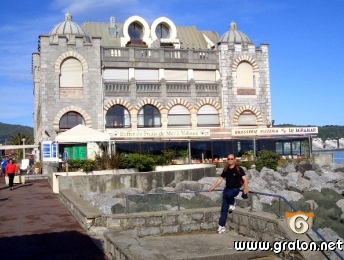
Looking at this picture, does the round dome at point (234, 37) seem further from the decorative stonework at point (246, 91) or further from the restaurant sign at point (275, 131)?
the restaurant sign at point (275, 131)

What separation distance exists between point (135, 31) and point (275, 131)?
14.0 m

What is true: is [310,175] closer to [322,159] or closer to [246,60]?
[322,159]

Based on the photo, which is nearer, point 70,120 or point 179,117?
point 70,120

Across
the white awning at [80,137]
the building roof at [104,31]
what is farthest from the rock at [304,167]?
the building roof at [104,31]

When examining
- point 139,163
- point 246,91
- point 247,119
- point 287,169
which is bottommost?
point 287,169

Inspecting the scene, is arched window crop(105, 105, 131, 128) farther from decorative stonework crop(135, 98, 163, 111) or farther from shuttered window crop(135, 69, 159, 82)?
shuttered window crop(135, 69, 159, 82)

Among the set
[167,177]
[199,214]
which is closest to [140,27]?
[167,177]

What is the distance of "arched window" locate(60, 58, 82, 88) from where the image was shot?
35.4 m

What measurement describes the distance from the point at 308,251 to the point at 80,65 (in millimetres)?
29319

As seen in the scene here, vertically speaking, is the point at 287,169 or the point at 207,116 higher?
the point at 207,116

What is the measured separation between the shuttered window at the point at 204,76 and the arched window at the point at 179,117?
272cm

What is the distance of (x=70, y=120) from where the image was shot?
35.4 m

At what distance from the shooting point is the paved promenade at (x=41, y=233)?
10094 millimetres

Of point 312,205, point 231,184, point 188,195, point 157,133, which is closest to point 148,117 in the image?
point 157,133
